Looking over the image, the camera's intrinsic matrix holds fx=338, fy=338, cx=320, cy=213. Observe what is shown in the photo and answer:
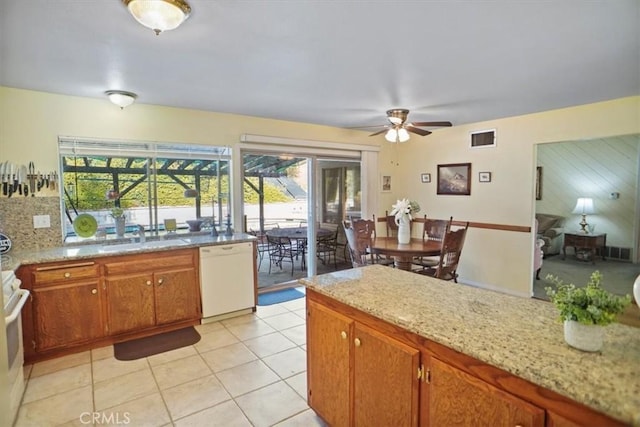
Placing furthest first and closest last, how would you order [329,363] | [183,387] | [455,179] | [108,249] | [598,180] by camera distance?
[598,180], [455,179], [108,249], [183,387], [329,363]

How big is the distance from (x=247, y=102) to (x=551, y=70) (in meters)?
2.77

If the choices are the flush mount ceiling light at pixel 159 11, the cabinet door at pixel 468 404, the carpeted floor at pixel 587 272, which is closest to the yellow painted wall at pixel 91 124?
the flush mount ceiling light at pixel 159 11

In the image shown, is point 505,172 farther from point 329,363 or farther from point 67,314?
point 67,314

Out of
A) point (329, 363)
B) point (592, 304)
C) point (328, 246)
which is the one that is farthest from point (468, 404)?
point (328, 246)

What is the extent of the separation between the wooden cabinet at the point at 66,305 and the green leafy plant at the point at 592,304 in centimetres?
340

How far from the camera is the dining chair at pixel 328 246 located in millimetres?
5352

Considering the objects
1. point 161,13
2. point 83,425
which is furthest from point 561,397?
point 83,425

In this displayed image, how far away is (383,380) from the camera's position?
1561 mm

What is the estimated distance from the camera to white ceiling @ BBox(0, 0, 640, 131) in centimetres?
179

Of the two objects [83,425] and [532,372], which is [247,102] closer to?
[83,425]

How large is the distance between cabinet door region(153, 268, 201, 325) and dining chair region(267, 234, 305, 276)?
66.5 inches

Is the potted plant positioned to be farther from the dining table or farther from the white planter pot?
the dining table

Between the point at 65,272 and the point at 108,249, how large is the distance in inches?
15.8

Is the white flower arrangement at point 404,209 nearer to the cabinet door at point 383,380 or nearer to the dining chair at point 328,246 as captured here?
the dining chair at point 328,246
